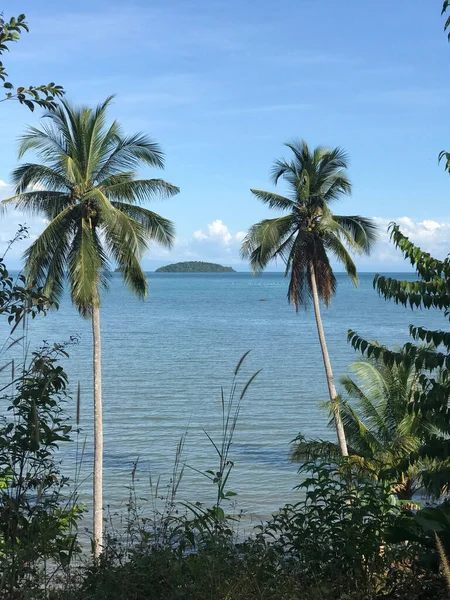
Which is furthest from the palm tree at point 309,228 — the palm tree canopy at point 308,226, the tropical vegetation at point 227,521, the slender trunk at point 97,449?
the tropical vegetation at point 227,521

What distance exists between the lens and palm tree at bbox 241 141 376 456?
2769 cm

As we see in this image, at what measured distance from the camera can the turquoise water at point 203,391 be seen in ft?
100

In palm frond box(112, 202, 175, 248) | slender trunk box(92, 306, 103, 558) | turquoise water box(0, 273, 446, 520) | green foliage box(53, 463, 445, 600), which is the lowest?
turquoise water box(0, 273, 446, 520)

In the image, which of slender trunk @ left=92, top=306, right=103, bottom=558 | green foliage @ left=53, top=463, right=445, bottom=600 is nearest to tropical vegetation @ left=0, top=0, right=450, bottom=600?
green foliage @ left=53, top=463, right=445, bottom=600

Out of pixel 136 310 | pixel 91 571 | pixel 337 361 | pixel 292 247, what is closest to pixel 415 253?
pixel 91 571

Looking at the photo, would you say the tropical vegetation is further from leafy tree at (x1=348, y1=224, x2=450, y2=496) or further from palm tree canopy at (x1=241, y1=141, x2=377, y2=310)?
palm tree canopy at (x1=241, y1=141, x2=377, y2=310)

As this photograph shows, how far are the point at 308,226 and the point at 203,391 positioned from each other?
27165mm

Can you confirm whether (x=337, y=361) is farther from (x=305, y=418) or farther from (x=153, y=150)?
(x=153, y=150)

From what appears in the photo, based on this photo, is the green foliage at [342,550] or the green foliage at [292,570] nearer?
the green foliage at [292,570]

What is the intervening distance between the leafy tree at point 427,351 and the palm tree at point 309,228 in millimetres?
19310

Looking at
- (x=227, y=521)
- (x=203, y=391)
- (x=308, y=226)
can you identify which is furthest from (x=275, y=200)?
(x=203, y=391)

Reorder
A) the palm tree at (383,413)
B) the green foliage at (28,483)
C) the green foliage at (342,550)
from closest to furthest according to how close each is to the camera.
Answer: the green foliage at (28,483) → the green foliage at (342,550) → the palm tree at (383,413)

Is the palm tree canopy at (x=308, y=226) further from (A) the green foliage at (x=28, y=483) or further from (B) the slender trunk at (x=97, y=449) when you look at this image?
(A) the green foliage at (x=28, y=483)

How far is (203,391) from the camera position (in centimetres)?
5284
